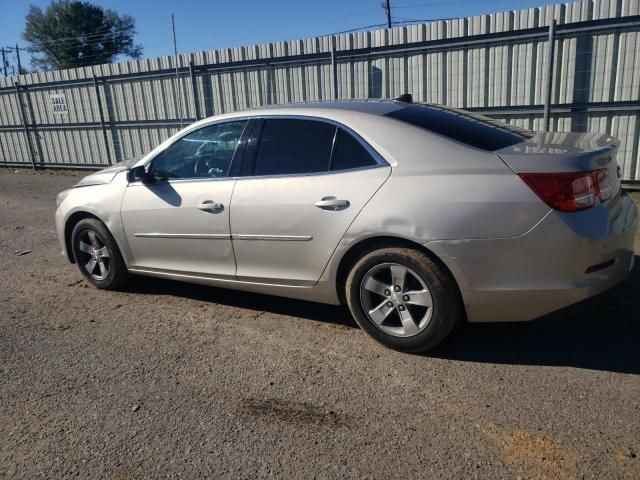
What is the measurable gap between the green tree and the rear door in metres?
54.9

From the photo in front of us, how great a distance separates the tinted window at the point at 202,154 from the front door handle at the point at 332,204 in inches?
38.6

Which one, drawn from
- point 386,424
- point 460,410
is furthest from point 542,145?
point 386,424

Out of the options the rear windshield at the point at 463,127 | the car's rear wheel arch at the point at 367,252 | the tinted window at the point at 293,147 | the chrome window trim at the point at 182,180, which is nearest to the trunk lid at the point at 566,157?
the rear windshield at the point at 463,127

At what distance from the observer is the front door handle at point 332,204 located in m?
3.62

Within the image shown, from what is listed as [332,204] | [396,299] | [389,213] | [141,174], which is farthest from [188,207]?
[396,299]

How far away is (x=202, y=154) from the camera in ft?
14.8

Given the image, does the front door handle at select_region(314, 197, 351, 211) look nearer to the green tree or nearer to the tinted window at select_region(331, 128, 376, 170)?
the tinted window at select_region(331, 128, 376, 170)

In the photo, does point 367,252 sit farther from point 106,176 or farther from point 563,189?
point 106,176

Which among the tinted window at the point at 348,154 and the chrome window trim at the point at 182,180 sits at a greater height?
the tinted window at the point at 348,154

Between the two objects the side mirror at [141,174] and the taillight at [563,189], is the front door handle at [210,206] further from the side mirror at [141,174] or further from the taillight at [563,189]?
the taillight at [563,189]

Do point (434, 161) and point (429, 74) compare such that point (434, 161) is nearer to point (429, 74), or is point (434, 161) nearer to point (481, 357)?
point (481, 357)

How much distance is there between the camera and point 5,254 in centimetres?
691

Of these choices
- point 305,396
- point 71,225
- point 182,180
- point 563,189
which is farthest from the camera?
point 71,225

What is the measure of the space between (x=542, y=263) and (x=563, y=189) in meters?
0.44
